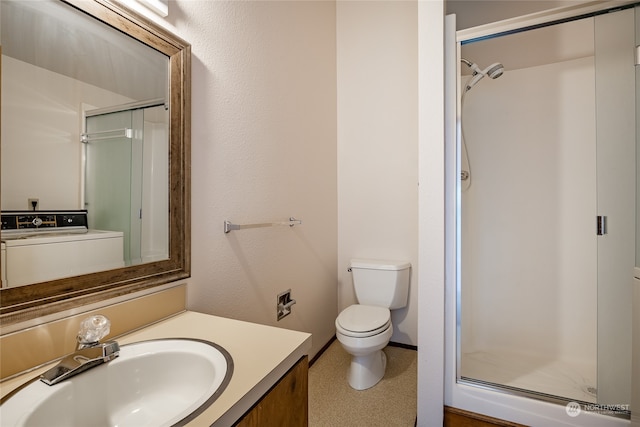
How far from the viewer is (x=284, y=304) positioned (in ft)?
6.09

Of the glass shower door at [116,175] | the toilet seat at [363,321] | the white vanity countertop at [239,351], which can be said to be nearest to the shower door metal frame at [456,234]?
the toilet seat at [363,321]

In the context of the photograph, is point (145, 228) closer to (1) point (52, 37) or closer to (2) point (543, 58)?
(1) point (52, 37)

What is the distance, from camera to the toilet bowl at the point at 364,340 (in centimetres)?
181

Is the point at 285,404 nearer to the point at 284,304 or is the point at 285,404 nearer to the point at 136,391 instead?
the point at 136,391

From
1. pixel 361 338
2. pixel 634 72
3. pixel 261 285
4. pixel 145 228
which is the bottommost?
pixel 361 338

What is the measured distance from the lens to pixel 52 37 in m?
0.84

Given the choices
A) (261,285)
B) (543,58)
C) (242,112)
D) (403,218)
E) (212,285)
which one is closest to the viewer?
(212,285)

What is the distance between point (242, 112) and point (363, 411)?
169cm

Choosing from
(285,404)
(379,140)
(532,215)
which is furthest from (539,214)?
(285,404)

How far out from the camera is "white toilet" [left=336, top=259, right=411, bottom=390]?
5.99 feet

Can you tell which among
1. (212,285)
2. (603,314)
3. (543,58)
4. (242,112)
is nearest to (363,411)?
(212,285)

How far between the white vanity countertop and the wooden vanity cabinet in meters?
0.01

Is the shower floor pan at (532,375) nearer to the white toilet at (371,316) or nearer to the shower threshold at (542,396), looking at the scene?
the shower threshold at (542,396)

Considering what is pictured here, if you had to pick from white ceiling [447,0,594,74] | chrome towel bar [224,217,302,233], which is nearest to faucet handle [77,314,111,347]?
chrome towel bar [224,217,302,233]
